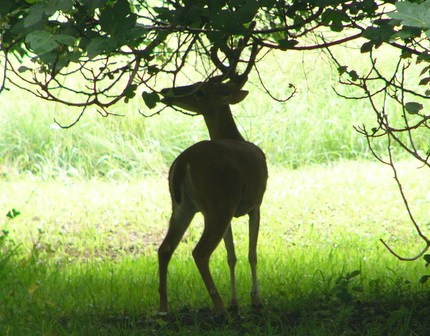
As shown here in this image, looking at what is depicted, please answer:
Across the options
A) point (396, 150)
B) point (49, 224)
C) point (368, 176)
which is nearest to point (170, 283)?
point (49, 224)

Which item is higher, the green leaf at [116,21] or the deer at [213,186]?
the green leaf at [116,21]

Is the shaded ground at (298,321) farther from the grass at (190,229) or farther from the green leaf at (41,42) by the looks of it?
the green leaf at (41,42)

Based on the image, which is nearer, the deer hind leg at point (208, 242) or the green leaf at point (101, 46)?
the green leaf at point (101, 46)

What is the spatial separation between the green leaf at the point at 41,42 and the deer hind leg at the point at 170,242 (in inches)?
79.0

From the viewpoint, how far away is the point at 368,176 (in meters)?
8.89

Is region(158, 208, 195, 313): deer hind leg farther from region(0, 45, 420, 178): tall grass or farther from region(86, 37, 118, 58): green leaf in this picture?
region(0, 45, 420, 178): tall grass

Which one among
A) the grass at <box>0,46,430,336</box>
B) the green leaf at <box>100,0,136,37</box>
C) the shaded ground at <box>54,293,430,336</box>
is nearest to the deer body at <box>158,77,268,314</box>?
the shaded ground at <box>54,293,430,336</box>

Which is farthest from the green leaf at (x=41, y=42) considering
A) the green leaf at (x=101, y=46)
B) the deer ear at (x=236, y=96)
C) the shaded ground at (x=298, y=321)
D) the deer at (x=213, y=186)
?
the deer ear at (x=236, y=96)

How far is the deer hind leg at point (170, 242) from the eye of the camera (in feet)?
13.6

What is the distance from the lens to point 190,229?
299 inches

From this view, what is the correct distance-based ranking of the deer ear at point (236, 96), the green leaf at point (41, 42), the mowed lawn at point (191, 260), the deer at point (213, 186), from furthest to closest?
the deer ear at point (236, 96), the mowed lawn at point (191, 260), the deer at point (213, 186), the green leaf at point (41, 42)

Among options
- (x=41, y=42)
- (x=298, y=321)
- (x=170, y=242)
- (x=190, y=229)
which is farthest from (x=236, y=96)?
(x=190, y=229)

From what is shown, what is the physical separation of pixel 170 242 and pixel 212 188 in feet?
1.51

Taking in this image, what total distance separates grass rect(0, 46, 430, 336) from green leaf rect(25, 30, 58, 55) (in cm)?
201
